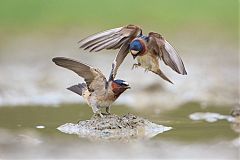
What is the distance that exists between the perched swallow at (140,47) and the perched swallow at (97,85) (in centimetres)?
12

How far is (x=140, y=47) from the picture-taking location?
6797mm

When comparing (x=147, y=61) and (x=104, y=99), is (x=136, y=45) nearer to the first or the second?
(x=147, y=61)

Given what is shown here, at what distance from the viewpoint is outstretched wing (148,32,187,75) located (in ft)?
22.2

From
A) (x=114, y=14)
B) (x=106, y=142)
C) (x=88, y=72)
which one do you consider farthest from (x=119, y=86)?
(x=114, y=14)

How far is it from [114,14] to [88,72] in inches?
213

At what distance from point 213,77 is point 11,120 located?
3422 millimetres

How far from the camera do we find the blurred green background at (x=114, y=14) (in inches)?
481

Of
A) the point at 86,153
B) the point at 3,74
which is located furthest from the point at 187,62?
the point at 86,153

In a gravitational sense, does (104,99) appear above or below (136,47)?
below

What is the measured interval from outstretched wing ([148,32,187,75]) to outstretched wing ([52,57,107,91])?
452mm

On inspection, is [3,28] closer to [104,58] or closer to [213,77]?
[104,58]

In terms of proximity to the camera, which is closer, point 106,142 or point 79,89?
point 106,142

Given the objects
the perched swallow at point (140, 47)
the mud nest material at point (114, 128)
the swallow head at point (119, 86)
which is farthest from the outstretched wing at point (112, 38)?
the mud nest material at point (114, 128)

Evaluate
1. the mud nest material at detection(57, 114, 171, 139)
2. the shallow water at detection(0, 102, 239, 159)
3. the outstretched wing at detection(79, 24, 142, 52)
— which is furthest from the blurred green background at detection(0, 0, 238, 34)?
the mud nest material at detection(57, 114, 171, 139)
